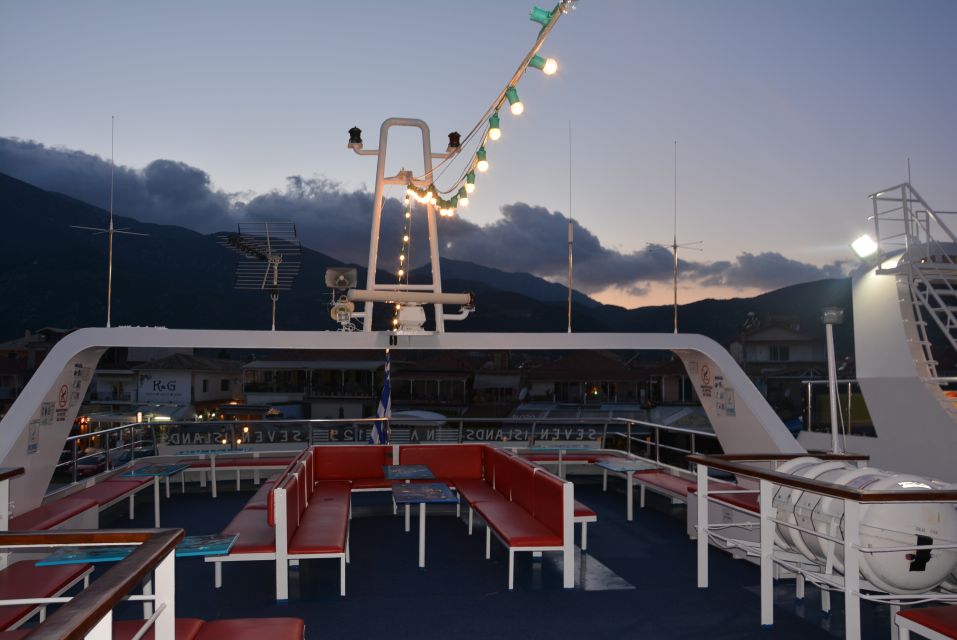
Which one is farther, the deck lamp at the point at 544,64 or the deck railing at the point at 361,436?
the deck railing at the point at 361,436

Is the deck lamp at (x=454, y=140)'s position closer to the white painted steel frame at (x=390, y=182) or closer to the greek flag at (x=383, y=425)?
the white painted steel frame at (x=390, y=182)

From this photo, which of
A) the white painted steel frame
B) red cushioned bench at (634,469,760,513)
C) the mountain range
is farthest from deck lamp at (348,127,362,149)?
the mountain range

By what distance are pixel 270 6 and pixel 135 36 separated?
2482 mm

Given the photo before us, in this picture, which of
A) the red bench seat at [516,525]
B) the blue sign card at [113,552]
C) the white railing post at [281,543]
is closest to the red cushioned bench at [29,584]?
the blue sign card at [113,552]

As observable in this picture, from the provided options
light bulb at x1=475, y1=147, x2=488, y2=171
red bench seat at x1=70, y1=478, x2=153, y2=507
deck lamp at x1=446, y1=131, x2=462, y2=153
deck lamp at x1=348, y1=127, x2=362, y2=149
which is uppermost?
deck lamp at x1=348, y1=127, x2=362, y2=149

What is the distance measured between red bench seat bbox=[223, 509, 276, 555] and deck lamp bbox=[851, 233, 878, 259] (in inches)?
312

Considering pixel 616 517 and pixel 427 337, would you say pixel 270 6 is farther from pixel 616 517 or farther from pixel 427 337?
pixel 616 517

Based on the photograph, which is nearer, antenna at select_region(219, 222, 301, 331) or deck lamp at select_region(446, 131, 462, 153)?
deck lamp at select_region(446, 131, 462, 153)

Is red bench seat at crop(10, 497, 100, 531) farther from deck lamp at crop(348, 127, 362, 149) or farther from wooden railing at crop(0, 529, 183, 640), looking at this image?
deck lamp at crop(348, 127, 362, 149)

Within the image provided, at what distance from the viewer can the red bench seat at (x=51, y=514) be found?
5938mm

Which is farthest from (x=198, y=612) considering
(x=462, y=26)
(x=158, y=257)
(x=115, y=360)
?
(x=158, y=257)

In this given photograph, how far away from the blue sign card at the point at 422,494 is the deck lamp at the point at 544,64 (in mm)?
3536

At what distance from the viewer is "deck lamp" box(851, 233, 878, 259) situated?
29.5 feet

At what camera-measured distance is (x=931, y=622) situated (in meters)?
3.06
